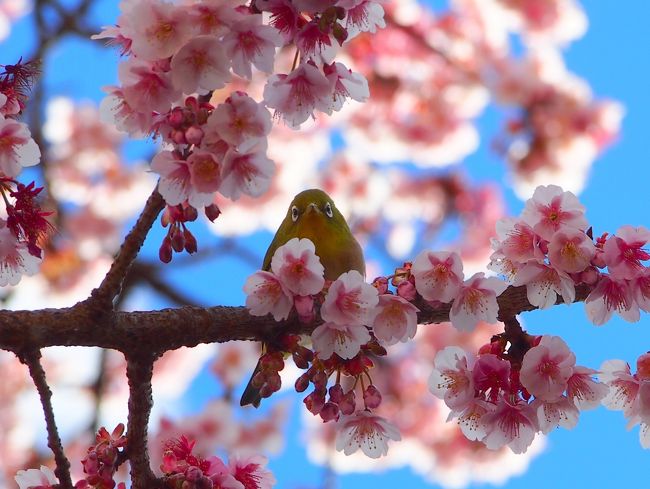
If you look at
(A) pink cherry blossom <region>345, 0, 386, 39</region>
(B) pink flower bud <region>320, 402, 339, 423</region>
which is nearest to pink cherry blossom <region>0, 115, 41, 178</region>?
(A) pink cherry blossom <region>345, 0, 386, 39</region>

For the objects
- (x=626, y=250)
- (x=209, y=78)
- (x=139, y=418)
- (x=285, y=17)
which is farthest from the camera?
(x=626, y=250)

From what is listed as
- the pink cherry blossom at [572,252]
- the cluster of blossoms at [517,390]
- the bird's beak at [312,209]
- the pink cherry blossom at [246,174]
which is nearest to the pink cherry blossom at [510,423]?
the cluster of blossoms at [517,390]

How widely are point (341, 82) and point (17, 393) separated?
31.1 ft

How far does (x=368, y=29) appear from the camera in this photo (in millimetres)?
2238

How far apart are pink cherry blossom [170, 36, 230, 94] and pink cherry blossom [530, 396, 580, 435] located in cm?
111

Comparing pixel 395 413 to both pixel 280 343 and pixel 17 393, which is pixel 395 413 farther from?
pixel 280 343

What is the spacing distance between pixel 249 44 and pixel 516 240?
35.0 inches

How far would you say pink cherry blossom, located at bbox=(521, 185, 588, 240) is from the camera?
229 centimetres

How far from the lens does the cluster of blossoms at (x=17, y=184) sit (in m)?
2.13

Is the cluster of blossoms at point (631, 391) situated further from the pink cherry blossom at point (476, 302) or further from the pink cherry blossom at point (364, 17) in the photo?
the pink cherry blossom at point (364, 17)

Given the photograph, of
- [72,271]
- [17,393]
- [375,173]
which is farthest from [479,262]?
[17,393]

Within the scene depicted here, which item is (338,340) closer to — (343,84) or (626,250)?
(343,84)

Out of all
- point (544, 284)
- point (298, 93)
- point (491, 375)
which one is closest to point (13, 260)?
point (298, 93)

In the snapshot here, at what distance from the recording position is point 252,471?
2.28 meters
